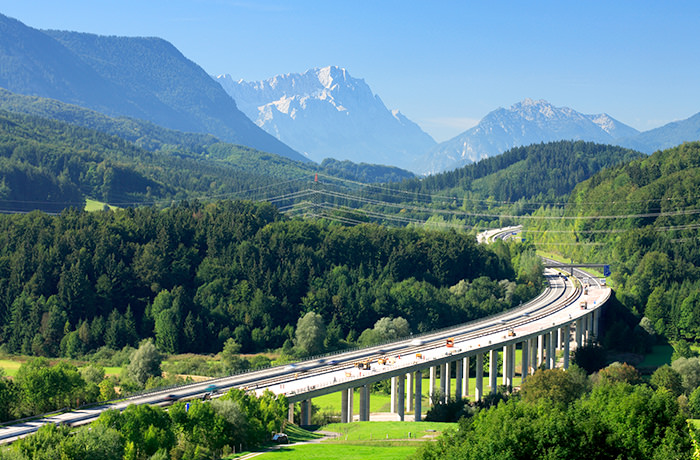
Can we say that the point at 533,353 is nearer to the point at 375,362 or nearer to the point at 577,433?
the point at 375,362

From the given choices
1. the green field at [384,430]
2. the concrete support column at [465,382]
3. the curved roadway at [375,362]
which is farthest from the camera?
the concrete support column at [465,382]

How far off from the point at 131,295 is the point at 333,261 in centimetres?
3724

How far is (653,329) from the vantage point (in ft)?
481

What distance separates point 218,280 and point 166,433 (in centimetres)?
8387

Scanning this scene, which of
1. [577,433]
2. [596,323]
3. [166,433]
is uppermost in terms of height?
[577,433]

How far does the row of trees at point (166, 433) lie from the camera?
5312 centimetres

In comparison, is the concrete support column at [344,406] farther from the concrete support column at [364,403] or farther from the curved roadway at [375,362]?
the concrete support column at [364,403]

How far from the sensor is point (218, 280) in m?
142

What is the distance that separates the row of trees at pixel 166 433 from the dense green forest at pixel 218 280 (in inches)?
2345

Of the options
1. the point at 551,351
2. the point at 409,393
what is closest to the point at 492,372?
the point at 409,393

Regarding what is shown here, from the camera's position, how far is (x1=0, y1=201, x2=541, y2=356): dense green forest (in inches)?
5079

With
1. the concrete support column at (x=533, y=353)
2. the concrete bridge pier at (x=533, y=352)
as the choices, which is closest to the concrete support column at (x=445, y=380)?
the concrete bridge pier at (x=533, y=352)

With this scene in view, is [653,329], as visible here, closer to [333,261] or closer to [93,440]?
[333,261]

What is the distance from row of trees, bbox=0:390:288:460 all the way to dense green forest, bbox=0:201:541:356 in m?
59.6
